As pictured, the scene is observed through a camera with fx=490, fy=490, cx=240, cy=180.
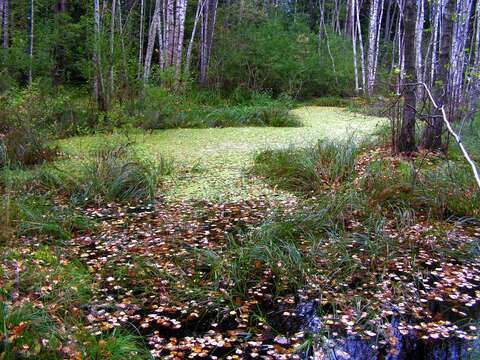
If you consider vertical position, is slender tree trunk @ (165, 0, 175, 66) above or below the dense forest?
above

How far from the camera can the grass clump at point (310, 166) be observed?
215 inches

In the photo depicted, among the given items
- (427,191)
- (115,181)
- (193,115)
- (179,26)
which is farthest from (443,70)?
(179,26)

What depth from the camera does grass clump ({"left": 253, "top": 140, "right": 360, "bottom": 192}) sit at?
545 cm

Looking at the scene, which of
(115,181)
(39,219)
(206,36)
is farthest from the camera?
(206,36)

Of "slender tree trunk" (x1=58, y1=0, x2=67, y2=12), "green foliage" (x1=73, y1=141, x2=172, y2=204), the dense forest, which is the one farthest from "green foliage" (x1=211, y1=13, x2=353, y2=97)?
"green foliage" (x1=73, y1=141, x2=172, y2=204)

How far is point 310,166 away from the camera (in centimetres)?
559

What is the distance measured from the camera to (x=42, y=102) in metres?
8.09

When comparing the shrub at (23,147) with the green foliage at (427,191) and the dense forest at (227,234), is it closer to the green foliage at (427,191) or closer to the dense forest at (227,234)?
the dense forest at (227,234)

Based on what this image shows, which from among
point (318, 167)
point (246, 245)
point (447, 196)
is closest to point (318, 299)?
point (246, 245)

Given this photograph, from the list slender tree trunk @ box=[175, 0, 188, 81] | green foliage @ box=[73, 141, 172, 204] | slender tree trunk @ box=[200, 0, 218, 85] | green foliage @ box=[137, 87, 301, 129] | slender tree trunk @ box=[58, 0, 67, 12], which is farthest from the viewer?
slender tree trunk @ box=[200, 0, 218, 85]

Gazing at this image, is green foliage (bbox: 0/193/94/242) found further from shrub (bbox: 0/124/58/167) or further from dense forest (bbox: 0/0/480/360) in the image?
shrub (bbox: 0/124/58/167)

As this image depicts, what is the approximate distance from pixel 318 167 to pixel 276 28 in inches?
409

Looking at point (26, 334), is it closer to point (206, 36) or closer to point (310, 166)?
point (310, 166)

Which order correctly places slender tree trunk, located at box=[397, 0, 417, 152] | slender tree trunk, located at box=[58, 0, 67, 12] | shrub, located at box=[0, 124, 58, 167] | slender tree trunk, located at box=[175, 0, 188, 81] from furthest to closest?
slender tree trunk, located at box=[58, 0, 67, 12] < slender tree trunk, located at box=[175, 0, 188, 81] < slender tree trunk, located at box=[397, 0, 417, 152] < shrub, located at box=[0, 124, 58, 167]
